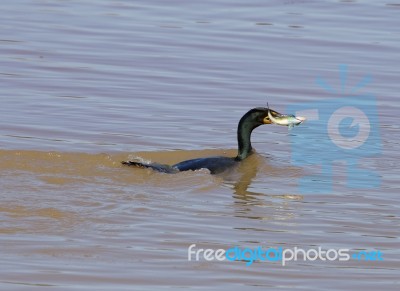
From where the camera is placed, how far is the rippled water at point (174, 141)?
867cm

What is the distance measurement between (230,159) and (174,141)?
3.53ft

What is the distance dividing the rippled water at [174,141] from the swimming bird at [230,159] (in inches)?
4.7

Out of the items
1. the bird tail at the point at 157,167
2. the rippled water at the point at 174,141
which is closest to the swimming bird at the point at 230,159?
the bird tail at the point at 157,167

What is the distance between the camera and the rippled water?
8672 mm

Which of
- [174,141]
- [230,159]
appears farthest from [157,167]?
[174,141]

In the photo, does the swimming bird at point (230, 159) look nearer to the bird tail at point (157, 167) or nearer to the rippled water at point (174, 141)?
the bird tail at point (157, 167)

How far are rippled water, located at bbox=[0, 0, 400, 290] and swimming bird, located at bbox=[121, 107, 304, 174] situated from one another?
0.39 ft

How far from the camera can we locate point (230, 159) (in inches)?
484

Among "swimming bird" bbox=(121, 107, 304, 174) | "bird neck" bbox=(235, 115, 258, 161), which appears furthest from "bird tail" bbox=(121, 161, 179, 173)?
"bird neck" bbox=(235, 115, 258, 161)

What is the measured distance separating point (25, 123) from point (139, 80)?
286 cm

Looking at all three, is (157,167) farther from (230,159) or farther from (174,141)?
(174,141)

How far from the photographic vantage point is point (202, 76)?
645 inches

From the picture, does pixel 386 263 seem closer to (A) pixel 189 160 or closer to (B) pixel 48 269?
(B) pixel 48 269

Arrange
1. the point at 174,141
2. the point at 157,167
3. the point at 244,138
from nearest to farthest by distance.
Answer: the point at 157,167, the point at 244,138, the point at 174,141
